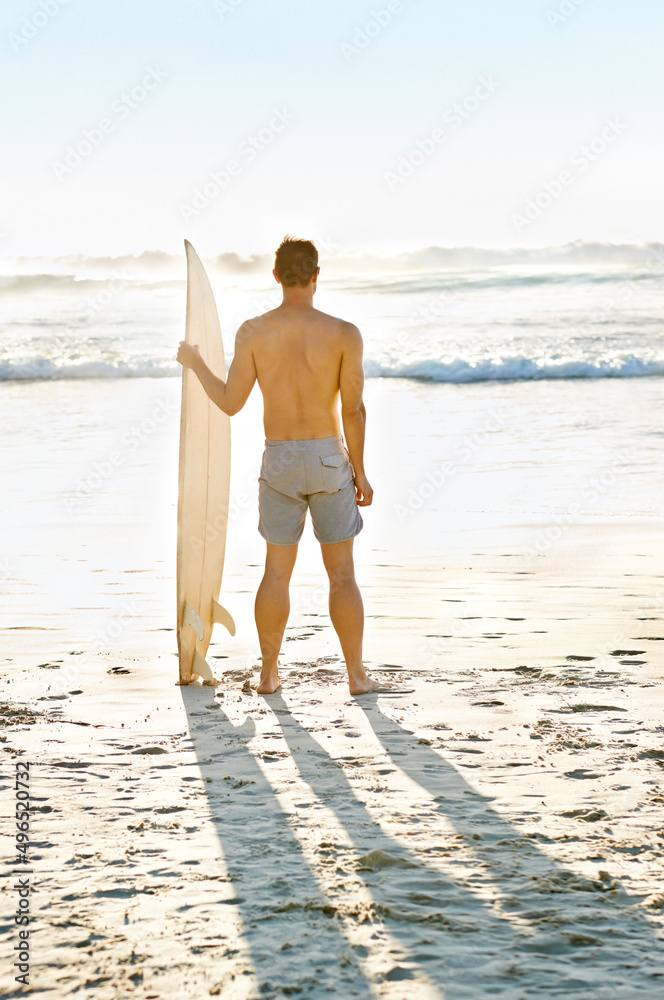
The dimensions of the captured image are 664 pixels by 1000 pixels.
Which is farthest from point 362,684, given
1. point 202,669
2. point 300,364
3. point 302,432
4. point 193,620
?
point 300,364

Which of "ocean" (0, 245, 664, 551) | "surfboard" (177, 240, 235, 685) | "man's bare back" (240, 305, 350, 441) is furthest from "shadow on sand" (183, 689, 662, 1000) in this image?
"ocean" (0, 245, 664, 551)

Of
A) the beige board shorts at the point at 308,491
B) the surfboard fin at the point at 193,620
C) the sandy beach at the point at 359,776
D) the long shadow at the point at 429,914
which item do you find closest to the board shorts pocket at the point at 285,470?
the beige board shorts at the point at 308,491

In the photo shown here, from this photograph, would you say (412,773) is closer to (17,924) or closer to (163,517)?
(17,924)

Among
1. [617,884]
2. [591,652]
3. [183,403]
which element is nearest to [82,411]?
[183,403]

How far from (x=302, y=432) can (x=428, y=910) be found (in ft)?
6.80

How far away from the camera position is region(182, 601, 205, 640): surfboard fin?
4015 mm

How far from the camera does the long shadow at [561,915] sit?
193 cm

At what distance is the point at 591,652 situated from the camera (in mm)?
4203

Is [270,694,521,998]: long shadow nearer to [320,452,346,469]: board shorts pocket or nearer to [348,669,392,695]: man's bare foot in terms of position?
[348,669,392,695]: man's bare foot

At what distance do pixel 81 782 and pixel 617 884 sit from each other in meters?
1.55

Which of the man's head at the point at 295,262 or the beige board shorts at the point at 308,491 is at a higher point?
the man's head at the point at 295,262

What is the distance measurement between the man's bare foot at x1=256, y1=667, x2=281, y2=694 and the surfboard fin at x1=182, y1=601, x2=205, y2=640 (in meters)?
0.33

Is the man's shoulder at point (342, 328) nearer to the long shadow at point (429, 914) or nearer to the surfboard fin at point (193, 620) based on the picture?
the surfboard fin at point (193, 620)

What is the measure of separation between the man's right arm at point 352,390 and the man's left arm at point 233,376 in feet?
1.21
